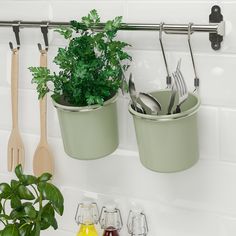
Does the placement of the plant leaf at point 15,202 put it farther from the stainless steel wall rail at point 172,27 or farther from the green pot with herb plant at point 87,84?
the stainless steel wall rail at point 172,27

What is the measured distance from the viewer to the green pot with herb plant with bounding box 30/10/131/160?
→ 3.66 ft

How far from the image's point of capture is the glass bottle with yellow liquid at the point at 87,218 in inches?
51.1

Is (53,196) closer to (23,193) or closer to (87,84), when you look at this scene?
(23,193)

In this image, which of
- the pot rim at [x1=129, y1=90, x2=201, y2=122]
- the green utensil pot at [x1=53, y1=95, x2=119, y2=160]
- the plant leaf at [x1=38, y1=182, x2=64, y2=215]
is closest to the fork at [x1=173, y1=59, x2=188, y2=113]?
the pot rim at [x1=129, y1=90, x2=201, y2=122]

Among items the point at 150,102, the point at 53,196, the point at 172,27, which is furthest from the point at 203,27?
the point at 53,196

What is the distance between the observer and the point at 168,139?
106cm

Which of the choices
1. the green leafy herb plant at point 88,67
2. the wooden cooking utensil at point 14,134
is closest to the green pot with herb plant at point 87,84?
the green leafy herb plant at point 88,67

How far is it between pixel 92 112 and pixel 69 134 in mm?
72

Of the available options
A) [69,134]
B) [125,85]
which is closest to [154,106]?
[125,85]

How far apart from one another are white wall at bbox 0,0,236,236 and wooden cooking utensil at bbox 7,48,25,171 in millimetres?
19

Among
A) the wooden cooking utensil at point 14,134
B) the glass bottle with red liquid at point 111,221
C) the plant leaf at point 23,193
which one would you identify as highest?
the wooden cooking utensil at point 14,134

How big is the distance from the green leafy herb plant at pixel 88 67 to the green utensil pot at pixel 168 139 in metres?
0.08

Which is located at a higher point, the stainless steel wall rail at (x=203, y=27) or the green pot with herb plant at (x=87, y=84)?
the stainless steel wall rail at (x=203, y=27)

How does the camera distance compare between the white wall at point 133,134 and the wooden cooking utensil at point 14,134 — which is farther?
the wooden cooking utensil at point 14,134
